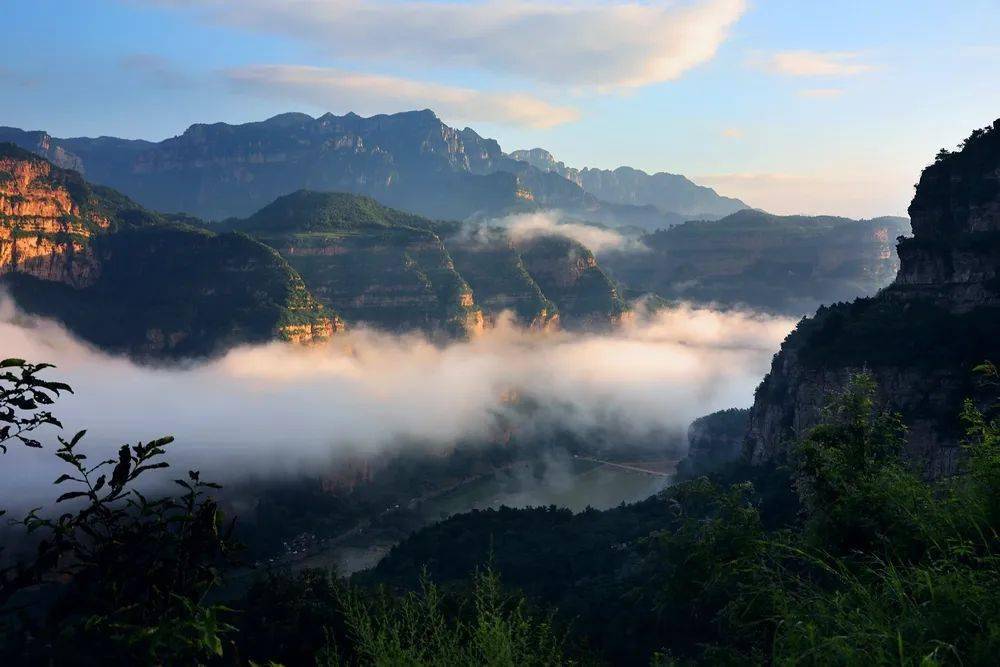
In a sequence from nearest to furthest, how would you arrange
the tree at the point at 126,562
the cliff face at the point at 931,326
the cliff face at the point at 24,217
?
1. the tree at the point at 126,562
2. the cliff face at the point at 931,326
3. the cliff face at the point at 24,217

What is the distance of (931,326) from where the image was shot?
67.9 metres

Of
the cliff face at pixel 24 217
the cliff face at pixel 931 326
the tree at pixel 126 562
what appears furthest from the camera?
the cliff face at pixel 24 217

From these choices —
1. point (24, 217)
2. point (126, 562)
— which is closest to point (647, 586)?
point (126, 562)

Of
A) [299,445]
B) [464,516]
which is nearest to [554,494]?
[299,445]

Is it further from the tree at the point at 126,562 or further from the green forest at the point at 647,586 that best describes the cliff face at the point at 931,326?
the tree at the point at 126,562

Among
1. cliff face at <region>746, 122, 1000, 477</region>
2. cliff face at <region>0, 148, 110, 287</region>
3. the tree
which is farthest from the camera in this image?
cliff face at <region>0, 148, 110, 287</region>

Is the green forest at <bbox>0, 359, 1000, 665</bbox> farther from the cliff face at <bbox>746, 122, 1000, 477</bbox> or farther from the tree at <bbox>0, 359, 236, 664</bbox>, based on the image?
the cliff face at <bbox>746, 122, 1000, 477</bbox>

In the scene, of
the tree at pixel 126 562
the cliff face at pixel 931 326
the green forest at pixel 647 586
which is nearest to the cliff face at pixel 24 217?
the green forest at pixel 647 586

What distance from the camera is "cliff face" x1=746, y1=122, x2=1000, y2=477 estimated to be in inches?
2377

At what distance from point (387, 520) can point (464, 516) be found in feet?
179

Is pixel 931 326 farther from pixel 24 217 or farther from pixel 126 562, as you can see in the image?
pixel 24 217

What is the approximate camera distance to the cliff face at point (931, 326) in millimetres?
60375

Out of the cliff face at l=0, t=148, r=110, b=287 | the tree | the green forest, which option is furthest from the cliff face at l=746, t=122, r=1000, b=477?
the cliff face at l=0, t=148, r=110, b=287

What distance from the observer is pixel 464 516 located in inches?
4427
